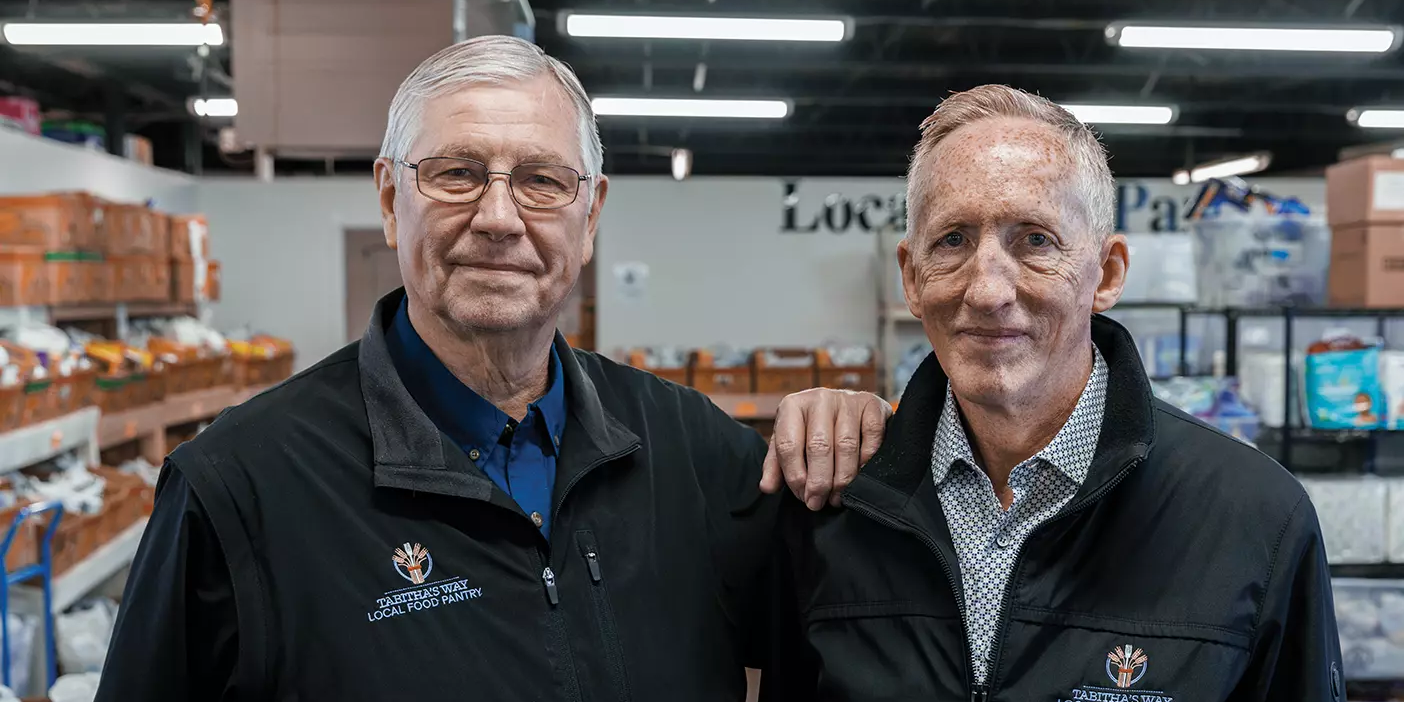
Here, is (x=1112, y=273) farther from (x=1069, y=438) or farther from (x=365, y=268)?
(x=365, y=268)

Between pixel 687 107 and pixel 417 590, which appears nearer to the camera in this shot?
pixel 417 590

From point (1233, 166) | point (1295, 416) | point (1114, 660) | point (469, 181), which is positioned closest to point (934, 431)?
point (1114, 660)

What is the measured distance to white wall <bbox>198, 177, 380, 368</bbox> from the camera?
9406mm

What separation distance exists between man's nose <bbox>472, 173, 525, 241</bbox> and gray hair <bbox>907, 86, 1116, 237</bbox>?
21.5 inches

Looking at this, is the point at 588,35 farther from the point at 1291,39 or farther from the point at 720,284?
the point at 1291,39

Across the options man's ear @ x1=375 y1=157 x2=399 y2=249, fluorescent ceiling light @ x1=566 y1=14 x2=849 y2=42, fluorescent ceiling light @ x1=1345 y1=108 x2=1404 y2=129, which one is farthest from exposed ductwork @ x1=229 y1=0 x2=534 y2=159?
fluorescent ceiling light @ x1=1345 y1=108 x2=1404 y2=129

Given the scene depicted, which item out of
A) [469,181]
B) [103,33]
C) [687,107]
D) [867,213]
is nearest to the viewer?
[469,181]

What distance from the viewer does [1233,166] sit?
14.1m

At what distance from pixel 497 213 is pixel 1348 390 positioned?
352 cm

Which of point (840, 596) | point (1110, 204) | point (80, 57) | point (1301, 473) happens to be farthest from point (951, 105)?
point (80, 57)

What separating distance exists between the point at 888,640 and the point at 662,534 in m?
0.35

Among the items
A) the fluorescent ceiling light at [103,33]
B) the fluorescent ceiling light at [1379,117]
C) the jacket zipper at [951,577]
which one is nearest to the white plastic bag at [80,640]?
the jacket zipper at [951,577]

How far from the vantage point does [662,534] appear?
4.96 ft

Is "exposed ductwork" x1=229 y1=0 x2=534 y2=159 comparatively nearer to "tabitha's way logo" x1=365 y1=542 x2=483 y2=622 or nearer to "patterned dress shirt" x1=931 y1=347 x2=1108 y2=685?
"tabitha's way logo" x1=365 y1=542 x2=483 y2=622
